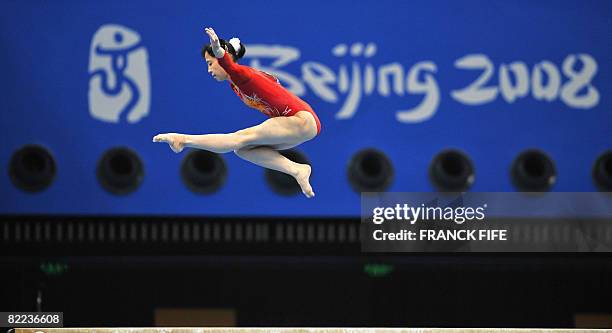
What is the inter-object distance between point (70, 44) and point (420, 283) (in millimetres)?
4843

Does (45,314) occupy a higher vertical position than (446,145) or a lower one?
lower

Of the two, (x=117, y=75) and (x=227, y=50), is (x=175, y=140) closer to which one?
(x=227, y=50)

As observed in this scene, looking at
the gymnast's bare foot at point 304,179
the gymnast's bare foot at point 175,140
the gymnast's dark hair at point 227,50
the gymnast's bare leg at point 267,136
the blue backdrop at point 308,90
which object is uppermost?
the blue backdrop at point 308,90

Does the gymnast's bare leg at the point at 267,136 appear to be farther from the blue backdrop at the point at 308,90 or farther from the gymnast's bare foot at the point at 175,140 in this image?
the blue backdrop at the point at 308,90

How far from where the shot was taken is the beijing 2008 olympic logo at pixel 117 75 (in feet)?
54.5

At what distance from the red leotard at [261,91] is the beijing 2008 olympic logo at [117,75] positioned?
4753mm

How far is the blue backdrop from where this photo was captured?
660 inches

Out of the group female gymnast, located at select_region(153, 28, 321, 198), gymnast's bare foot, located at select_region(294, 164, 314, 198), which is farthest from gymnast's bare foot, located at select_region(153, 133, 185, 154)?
gymnast's bare foot, located at select_region(294, 164, 314, 198)

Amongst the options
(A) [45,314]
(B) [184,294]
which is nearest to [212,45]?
(A) [45,314]

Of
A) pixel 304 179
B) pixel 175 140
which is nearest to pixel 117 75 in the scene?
pixel 304 179

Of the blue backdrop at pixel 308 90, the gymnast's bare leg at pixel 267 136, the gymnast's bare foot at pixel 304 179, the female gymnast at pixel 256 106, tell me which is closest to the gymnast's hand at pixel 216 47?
the female gymnast at pixel 256 106

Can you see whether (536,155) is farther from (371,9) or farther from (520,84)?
(371,9)

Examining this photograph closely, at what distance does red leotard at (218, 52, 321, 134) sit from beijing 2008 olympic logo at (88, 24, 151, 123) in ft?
15.6

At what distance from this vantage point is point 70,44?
55.0 feet
